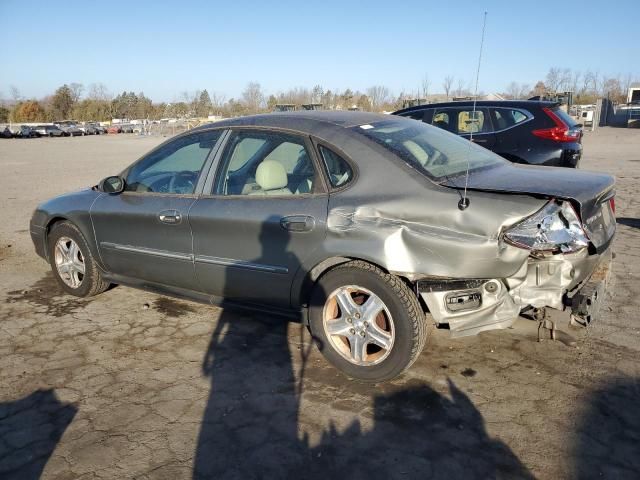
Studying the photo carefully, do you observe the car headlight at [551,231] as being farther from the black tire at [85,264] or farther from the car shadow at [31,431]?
the black tire at [85,264]

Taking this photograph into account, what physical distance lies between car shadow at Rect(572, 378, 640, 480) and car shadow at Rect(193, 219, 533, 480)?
317 mm

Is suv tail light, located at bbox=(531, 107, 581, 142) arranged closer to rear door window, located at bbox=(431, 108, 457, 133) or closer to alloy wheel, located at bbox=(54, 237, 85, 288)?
rear door window, located at bbox=(431, 108, 457, 133)

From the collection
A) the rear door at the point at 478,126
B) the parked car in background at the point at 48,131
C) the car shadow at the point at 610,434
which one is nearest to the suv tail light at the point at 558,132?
the rear door at the point at 478,126

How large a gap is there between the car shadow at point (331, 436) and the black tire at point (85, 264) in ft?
5.97

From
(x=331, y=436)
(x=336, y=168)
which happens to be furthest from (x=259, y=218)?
(x=331, y=436)

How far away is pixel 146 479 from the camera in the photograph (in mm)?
2465

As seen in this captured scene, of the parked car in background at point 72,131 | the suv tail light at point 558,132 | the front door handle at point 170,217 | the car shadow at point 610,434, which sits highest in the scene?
the suv tail light at point 558,132

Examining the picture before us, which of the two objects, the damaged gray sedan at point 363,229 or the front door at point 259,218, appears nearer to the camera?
the damaged gray sedan at point 363,229

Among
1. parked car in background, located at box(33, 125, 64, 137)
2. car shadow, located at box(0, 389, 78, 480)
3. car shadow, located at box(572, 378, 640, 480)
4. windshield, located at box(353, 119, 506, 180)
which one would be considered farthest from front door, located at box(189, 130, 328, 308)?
parked car in background, located at box(33, 125, 64, 137)

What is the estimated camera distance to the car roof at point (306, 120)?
3.57 metres

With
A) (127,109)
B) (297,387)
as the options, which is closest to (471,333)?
(297,387)

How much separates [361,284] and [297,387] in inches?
29.1

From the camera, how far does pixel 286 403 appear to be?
3053 millimetres

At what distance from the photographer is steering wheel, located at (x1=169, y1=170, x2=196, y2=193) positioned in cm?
400
